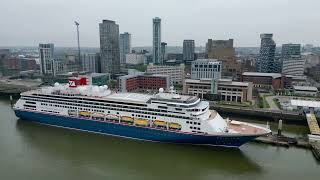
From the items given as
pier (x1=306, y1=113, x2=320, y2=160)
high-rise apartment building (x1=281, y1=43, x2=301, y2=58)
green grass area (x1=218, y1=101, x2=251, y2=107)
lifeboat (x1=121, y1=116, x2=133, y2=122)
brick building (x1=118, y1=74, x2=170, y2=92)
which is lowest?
pier (x1=306, y1=113, x2=320, y2=160)

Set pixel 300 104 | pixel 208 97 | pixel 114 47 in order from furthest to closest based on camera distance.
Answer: pixel 114 47, pixel 208 97, pixel 300 104

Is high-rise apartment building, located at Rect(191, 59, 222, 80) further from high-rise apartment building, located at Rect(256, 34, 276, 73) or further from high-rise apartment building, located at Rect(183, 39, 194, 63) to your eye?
high-rise apartment building, located at Rect(183, 39, 194, 63)

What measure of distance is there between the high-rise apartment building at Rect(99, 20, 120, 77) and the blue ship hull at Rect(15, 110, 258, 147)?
35.1 metres

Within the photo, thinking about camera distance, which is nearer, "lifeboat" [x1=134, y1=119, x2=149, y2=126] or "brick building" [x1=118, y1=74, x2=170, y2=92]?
"lifeboat" [x1=134, y1=119, x2=149, y2=126]

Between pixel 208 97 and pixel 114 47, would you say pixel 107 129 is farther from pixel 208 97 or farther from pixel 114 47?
pixel 114 47

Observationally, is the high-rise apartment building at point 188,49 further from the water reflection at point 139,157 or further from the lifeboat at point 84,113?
the water reflection at point 139,157

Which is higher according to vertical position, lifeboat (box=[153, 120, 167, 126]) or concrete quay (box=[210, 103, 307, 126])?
lifeboat (box=[153, 120, 167, 126])

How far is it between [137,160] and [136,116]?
3.90 m

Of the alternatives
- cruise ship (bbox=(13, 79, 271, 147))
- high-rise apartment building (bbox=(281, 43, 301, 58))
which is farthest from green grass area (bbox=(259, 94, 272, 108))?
high-rise apartment building (bbox=(281, 43, 301, 58))

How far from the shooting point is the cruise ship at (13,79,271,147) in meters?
18.2

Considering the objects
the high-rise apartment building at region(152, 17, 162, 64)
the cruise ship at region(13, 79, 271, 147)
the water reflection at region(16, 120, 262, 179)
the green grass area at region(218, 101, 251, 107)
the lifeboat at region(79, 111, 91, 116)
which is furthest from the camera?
the high-rise apartment building at region(152, 17, 162, 64)

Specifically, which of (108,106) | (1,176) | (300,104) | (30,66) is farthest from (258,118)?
(30,66)

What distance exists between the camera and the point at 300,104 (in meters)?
26.2

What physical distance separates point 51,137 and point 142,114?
7.76 metres
